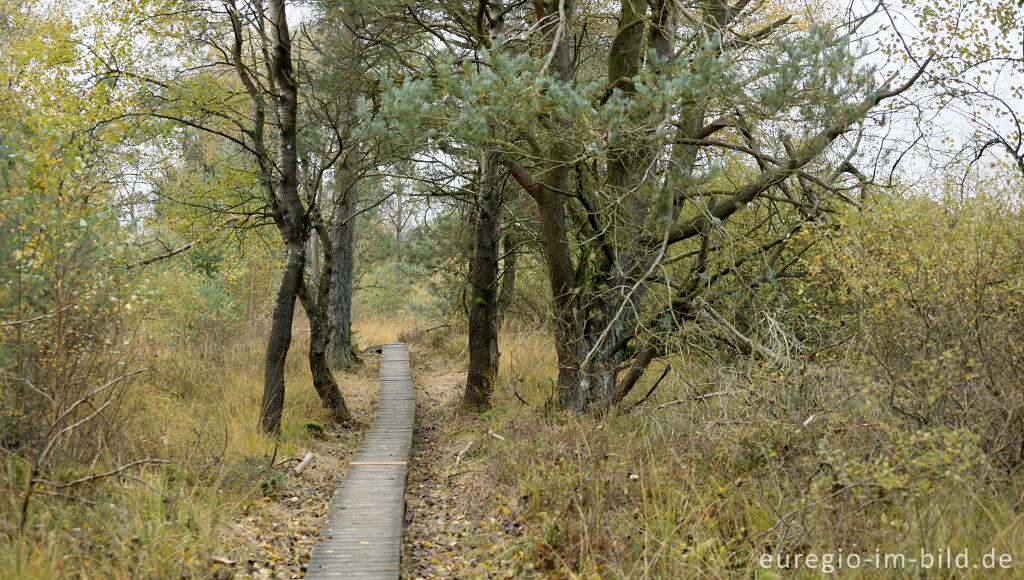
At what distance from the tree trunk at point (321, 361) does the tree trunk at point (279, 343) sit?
633 mm

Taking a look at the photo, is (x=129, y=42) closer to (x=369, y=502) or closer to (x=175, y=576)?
(x=369, y=502)

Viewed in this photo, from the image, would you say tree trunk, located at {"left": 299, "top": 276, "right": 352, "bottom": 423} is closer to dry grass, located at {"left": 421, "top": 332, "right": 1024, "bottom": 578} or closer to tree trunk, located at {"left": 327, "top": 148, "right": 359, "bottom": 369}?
dry grass, located at {"left": 421, "top": 332, "right": 1024, "bottom": 578}

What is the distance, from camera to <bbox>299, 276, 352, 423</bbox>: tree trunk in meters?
8.94

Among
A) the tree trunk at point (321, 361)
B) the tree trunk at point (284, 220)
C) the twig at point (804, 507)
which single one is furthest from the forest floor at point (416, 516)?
the twig at point (804, 507)

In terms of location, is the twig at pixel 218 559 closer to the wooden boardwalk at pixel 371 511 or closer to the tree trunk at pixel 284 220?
the wooden boardwalk at pixel 371 511

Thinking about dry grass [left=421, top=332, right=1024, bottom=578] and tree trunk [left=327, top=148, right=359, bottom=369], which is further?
tree trunk [left=327, top=148, right=359, bottom=369]

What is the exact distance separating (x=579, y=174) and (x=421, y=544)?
13.1 feet

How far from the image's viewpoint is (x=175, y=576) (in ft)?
13.0

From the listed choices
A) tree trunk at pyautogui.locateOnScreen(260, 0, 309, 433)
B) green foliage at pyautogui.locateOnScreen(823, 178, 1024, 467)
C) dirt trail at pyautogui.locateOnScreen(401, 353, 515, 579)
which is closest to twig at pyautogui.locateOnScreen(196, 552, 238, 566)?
dirt trail at pyautogui.locateOnScreen(401, 353, 515, 579)

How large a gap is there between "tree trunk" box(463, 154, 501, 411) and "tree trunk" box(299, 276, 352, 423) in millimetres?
2010

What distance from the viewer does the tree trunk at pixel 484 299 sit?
10062 mm

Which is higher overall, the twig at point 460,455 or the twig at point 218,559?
the twig at point 218,559

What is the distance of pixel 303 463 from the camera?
7.03 m

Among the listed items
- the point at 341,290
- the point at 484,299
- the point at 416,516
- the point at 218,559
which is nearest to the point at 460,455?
the point at 416,516
